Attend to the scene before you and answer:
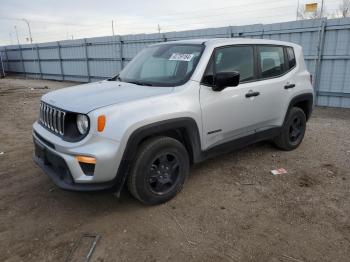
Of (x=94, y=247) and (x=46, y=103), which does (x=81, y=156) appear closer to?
(x=94, y=247)

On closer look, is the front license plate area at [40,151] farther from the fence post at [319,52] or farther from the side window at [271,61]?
the fence post at [319,52]

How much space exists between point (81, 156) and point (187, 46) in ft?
6.71

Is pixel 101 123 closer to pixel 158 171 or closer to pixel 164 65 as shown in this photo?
pixel 158 171

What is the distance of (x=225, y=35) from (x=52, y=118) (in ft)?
27.9

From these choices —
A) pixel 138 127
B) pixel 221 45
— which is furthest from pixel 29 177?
pixel 221 45

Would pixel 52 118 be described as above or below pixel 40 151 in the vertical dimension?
above

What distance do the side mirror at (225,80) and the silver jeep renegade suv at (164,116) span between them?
0.04 feet

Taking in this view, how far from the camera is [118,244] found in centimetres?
282

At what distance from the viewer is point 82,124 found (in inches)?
117

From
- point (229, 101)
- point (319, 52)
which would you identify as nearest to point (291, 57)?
point (229, 101)

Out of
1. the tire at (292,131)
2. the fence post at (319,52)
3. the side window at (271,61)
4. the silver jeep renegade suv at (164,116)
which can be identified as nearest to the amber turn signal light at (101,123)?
the silver jeep renegade suv at (164,116)

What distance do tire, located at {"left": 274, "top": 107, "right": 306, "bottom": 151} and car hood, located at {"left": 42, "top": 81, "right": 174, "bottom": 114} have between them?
2431mm

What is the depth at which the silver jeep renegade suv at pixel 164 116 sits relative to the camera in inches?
114

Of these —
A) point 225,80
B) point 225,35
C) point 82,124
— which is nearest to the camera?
point 82,124
